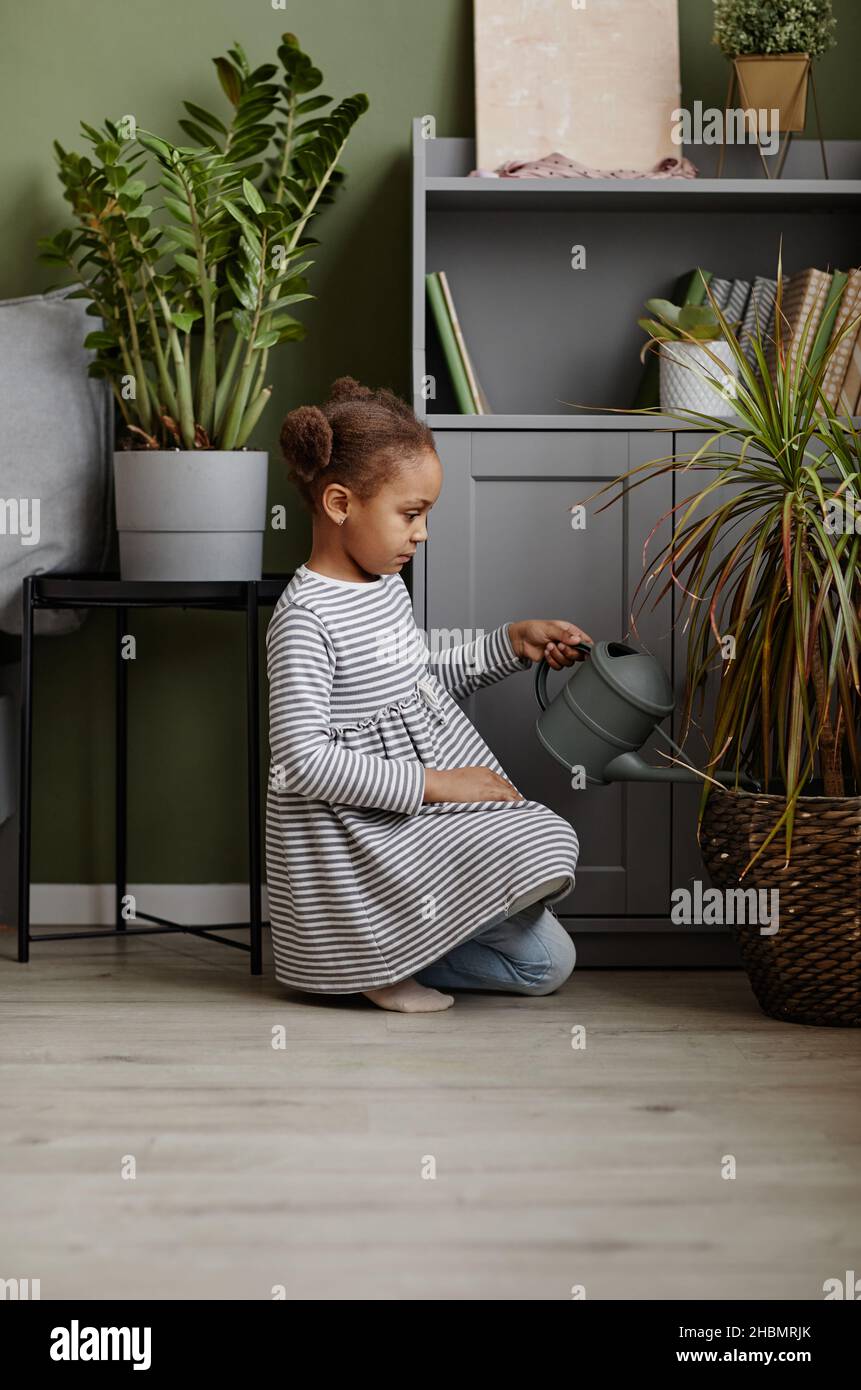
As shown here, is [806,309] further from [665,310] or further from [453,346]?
[453,346]

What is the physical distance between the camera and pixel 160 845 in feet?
8.50

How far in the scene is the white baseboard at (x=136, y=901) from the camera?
2.58 m

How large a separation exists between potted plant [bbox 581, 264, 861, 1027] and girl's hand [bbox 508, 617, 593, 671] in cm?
21

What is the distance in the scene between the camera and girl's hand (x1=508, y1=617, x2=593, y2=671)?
2.10 meters

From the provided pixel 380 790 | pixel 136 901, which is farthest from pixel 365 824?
pixel 136 901

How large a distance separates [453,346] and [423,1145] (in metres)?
1.34

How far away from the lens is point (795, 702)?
71.3 inches

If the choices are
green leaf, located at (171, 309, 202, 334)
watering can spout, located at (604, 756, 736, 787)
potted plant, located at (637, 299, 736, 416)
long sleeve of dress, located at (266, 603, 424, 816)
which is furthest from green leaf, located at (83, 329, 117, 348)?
watering can spout, located at (604, 756, 736, 787)

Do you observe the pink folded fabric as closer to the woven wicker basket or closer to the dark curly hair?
the dark curly hair

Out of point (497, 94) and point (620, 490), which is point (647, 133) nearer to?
point (497, 94)

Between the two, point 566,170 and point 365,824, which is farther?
point 566,170

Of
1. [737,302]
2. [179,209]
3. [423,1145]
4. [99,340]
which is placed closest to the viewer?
[423,1145]

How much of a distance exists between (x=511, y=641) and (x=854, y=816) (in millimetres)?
581
